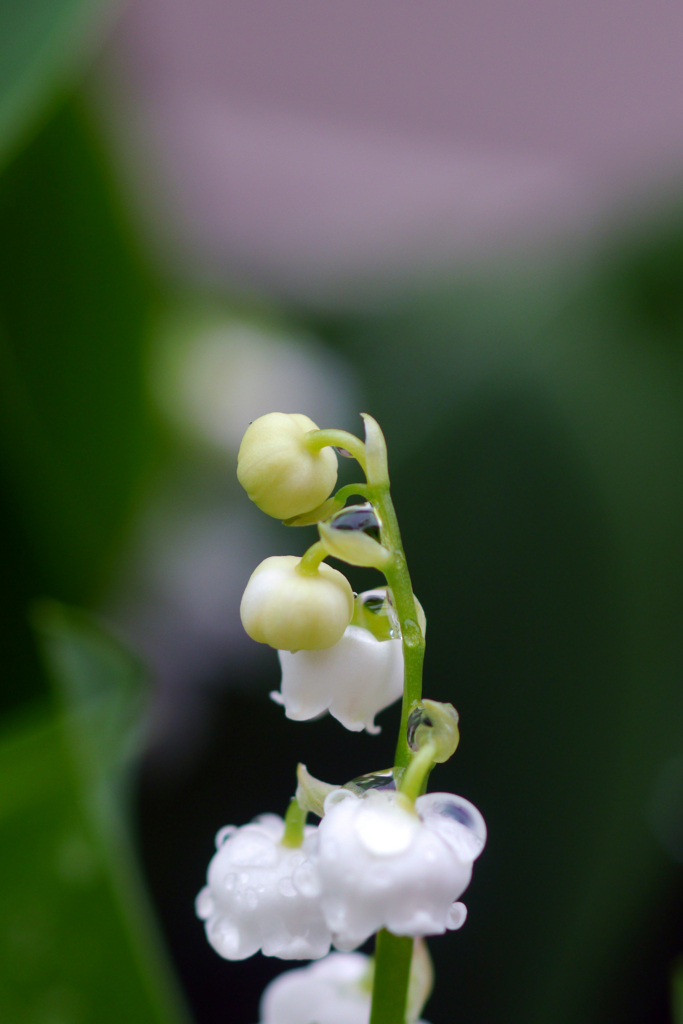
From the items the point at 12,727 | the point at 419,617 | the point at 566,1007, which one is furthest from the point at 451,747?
the point at 566,1007

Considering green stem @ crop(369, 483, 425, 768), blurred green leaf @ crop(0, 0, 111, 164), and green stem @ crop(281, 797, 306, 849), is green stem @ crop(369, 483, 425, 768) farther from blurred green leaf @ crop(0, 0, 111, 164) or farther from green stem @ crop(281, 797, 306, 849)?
blurred green leaf @ crop(0, 0, 111, 164)

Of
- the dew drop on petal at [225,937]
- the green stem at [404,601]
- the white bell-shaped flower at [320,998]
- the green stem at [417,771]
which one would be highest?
the green stem at [404,601]

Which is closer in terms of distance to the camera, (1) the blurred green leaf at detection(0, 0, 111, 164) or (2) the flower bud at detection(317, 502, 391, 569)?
(2) the flower bud at detection(317, 502, 391, 569)

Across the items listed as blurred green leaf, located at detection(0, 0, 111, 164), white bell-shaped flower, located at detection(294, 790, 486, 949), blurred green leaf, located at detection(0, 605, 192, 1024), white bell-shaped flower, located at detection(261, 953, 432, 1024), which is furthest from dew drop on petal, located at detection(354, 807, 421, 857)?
blurred green leaf, located at detection(0, 0, 111, 164)

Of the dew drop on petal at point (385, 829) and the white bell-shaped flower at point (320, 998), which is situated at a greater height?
the dew drop on petal at point (385, 829)

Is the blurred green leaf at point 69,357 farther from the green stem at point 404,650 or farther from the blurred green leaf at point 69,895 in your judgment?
the green stem at point 404,650

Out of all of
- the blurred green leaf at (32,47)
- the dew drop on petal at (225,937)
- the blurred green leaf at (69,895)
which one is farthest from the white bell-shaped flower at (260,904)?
the blurred green leaf at (32,47)
